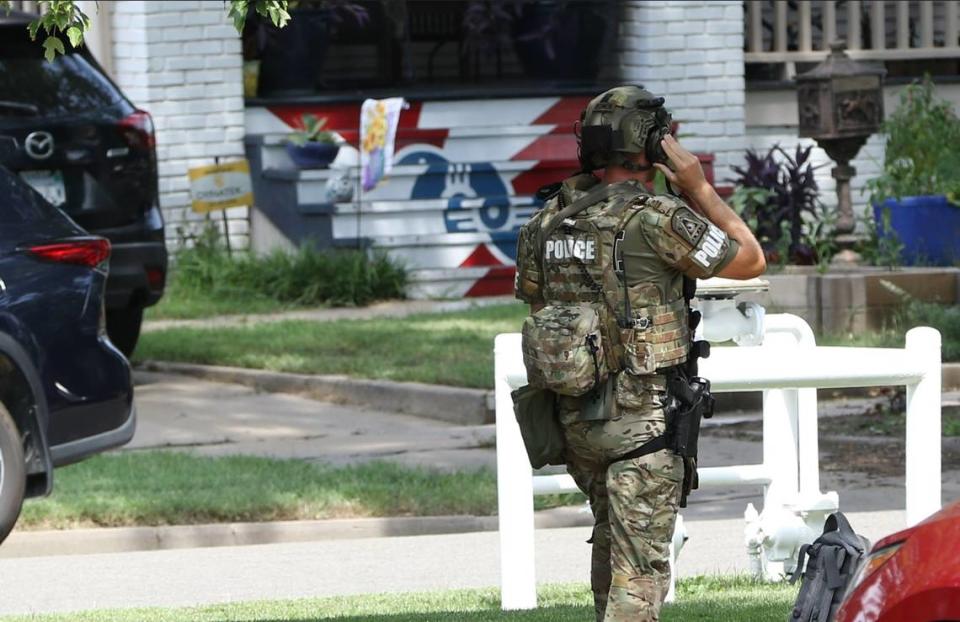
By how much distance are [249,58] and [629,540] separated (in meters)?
13.0

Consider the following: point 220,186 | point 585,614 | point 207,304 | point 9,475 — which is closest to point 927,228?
point 207,304

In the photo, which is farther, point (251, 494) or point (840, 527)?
point (251, 494)

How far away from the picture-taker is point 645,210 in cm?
488

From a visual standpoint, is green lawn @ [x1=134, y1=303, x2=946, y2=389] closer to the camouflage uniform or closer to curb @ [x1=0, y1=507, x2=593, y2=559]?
curb @ [x1=0, y1=507, x2=593, y2=559]

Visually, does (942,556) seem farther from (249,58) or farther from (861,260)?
(249,58)

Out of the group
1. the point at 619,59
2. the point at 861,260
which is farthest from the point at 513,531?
the point at 619,59

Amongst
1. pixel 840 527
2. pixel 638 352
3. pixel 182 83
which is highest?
pixel 182 83

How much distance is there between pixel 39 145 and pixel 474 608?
5.41 meters

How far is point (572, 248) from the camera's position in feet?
16.2

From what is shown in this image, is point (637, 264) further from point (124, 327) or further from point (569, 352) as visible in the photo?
point (124, 327)

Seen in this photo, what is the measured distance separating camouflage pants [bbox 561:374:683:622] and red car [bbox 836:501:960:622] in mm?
1045

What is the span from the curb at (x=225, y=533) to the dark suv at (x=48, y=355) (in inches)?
15.6

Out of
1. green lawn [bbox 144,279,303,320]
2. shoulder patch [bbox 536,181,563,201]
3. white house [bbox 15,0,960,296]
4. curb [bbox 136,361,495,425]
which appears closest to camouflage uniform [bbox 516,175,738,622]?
shoulder patch [bbox 536,181,563,201]

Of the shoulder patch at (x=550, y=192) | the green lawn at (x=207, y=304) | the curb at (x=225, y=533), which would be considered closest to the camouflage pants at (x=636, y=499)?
the shoulder patch at (x=550, y=192)
